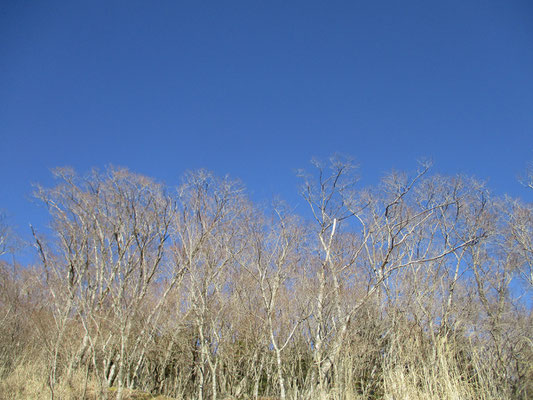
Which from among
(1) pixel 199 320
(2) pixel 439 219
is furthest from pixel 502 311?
(1) pixel 199 320

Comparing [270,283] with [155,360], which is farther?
[155,360]

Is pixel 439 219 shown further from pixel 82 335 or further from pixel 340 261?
pixel 82 335

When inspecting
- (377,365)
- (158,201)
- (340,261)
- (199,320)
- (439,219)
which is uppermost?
(439,219)

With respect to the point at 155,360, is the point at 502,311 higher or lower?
higher

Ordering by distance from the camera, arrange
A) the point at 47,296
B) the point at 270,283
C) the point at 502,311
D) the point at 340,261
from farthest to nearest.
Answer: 1. the point at 502,311
2. the point at 47,296
3. the point at 340,261
4. the point at 270,283

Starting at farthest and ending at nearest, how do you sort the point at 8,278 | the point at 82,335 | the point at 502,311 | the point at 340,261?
the point at 8,278, the point at 502,311, the point at 340,261, the point at 82,335

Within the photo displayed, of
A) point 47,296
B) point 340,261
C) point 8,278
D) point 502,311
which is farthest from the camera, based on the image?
point 8,278

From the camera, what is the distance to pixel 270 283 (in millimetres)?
12070

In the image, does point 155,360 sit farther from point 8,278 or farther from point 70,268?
point 8,278

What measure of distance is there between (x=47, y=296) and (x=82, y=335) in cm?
519

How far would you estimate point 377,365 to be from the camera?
1275 cm

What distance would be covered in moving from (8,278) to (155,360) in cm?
1089

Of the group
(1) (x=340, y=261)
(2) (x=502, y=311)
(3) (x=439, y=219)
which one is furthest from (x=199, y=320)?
(2) (x=502, y=311)

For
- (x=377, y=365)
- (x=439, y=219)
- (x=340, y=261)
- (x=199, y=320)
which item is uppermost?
(x=439, y=219)
